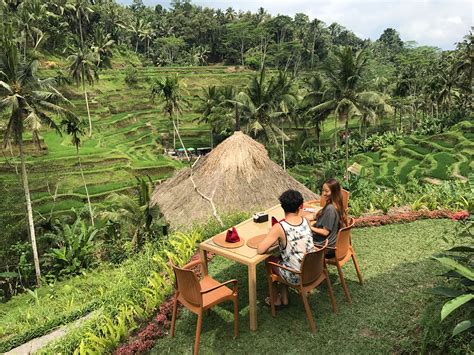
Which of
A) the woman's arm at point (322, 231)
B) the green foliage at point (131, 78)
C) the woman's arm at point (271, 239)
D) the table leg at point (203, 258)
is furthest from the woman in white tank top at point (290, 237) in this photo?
the green foliage at point (131, 78)

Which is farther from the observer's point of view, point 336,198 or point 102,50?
point 102,50

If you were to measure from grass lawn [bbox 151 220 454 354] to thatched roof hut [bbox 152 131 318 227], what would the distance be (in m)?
3.26

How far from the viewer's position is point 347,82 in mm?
19516

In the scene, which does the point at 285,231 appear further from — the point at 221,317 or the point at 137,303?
the point at 137,303

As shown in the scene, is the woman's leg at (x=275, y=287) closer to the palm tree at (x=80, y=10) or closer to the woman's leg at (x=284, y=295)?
the woman's leg at (x=284, y=295)

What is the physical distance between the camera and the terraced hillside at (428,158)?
73.2 ft

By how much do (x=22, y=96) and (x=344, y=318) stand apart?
533 inches

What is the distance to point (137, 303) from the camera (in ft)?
15.7

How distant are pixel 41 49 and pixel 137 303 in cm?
4946

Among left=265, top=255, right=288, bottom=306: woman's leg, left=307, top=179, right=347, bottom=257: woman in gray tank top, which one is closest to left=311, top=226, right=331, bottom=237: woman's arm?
left=307, top=179, right=347, bottom=257: woman in gray tank top

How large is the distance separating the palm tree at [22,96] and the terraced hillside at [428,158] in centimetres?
1668

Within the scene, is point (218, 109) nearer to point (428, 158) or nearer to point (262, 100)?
point (262, 100)

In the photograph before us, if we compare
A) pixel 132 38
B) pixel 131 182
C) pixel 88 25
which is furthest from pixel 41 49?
pixel 131 182

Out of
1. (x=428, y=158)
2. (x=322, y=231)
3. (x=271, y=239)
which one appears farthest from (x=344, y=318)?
(x=428, y=158)
